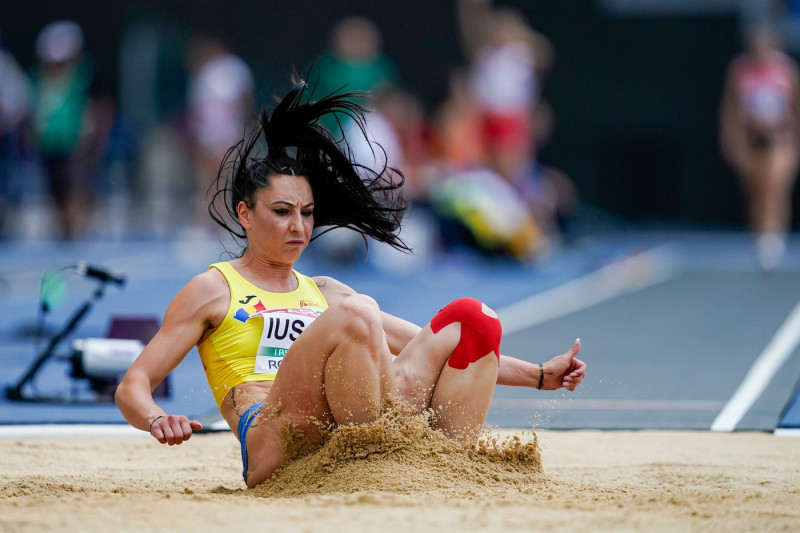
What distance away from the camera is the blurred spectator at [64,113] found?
51.4 ft

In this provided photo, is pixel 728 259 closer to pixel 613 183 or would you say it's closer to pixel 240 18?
pixel 613 183

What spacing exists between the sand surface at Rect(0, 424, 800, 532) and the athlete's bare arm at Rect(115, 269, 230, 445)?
0.85 feet

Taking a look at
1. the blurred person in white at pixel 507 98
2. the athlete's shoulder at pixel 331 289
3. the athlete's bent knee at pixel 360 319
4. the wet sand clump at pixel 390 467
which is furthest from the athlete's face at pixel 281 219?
the blurred person in white at pixel 507 98

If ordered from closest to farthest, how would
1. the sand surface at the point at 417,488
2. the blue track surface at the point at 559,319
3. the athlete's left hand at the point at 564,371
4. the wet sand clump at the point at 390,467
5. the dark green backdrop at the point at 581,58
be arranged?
the sand surface at the point at 417,488
the wet sand clump at the point at 390,467
the athlete's left hand at the point at 564,371
the blue track surface at the point at 559,319
the dark green backdrop at the point at 581,58

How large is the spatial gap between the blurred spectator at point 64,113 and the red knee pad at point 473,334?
12.4m

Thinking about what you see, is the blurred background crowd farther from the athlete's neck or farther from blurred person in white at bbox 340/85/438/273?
the athlete's neck

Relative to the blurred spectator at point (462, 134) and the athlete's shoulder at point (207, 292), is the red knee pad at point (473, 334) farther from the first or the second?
the blurred spectator at point (462, 134)

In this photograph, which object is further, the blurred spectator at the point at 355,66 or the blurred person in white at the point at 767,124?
the blurred spectator at the point at 355,66

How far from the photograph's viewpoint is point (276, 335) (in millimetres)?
4422

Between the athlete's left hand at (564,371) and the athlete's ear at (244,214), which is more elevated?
the athlete's ear at (244,214)

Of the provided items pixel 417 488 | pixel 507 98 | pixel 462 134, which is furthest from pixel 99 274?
pixel 507 98

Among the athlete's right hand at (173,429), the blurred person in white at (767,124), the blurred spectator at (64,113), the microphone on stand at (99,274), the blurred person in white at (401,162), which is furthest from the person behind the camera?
the blurred spectator at (64,113)

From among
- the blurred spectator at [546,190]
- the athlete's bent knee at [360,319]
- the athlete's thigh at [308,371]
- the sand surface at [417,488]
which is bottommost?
the sand surface at [417,488]

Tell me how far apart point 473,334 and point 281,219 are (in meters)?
0.86
